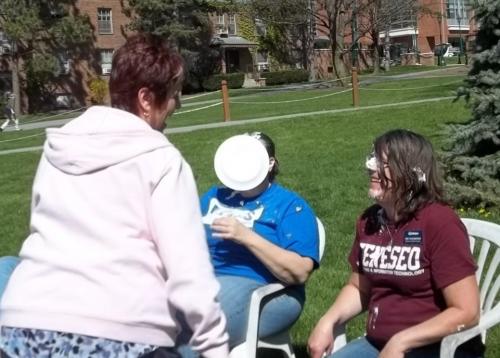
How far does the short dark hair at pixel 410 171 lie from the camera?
9.71 ft

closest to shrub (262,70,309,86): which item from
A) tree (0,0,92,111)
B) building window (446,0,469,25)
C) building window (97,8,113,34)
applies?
building window (97,8,113,34)

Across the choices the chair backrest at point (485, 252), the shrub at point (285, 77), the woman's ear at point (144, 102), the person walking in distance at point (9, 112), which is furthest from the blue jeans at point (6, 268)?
the shrub at point (285, 77)

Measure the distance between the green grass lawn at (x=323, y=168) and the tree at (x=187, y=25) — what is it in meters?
27.5

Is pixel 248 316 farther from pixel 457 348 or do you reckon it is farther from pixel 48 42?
pixel 48 42

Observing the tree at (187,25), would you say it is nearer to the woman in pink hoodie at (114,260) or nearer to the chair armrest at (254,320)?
the chair armrest at (254,320)

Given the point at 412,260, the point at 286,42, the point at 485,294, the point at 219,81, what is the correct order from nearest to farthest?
1. the point at 412,260
2. the point at 485,294
3. the point at 219,81
4. the point at 286,42

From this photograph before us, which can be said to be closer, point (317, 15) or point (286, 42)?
point (317, 15)

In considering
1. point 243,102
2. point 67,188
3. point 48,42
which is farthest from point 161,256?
point 48,42

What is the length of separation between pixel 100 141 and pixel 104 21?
156 feet

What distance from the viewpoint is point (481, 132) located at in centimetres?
739

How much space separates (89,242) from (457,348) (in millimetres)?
1470

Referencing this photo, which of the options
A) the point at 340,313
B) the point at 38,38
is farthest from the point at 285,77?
the point at 340,313

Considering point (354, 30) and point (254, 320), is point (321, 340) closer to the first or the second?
point (254, 320)

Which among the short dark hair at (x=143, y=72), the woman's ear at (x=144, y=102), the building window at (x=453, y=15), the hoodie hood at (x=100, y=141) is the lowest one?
the hoodie hood at (x=100, y=141)
